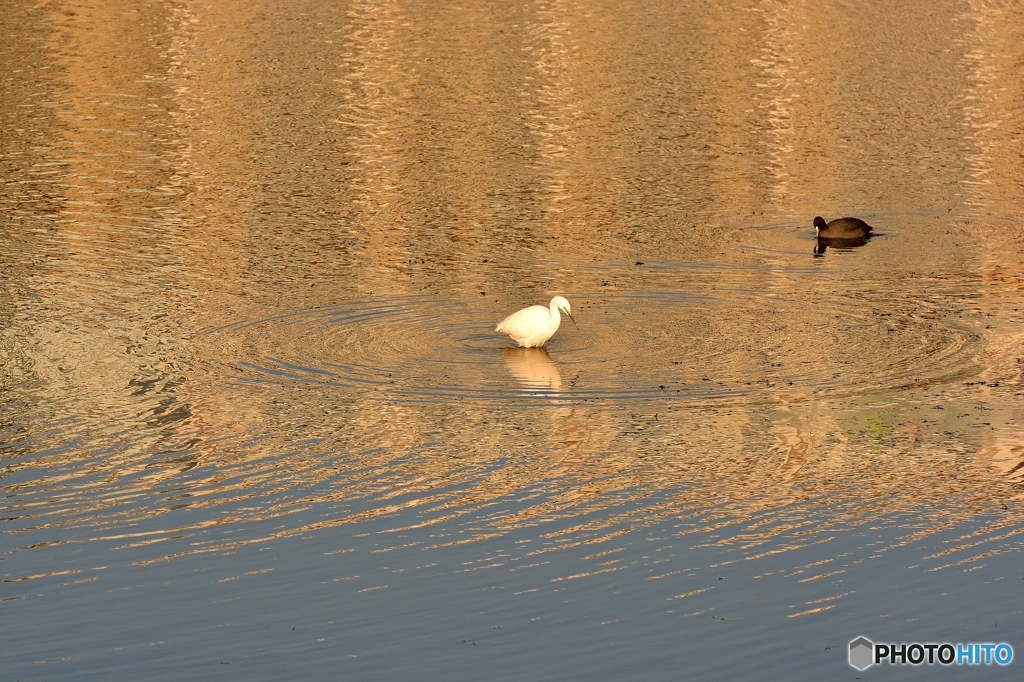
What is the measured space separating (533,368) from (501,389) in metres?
0.83

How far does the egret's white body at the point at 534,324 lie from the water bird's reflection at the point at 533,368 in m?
0.11

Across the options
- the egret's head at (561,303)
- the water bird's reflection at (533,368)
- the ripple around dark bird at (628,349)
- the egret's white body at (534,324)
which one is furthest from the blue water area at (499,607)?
the egret's head at (561,303)

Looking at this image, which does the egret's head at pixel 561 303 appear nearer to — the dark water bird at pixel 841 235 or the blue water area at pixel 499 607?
the blue water area at pixel 499 607

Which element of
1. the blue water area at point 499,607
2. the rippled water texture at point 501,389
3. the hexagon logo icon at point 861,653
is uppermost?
the rippled water texture at point 501,389

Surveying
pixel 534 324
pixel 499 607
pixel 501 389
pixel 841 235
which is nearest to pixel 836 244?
pixel 841 235

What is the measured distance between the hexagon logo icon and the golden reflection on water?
148 cm

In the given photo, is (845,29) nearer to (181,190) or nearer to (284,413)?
(181,190)

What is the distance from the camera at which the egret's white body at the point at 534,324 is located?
16.3 meters

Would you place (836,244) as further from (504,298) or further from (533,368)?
(533,368)

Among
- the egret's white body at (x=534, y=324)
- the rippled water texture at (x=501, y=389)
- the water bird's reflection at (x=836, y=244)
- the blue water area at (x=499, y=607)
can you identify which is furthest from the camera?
the water bird's reflection at (x=836, y=244)

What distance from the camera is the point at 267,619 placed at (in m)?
10.0

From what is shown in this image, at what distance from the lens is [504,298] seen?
18844 millimetres

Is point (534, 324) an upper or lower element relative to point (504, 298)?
lower

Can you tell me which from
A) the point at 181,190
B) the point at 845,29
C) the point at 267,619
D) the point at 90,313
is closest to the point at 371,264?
the point at 90,313
